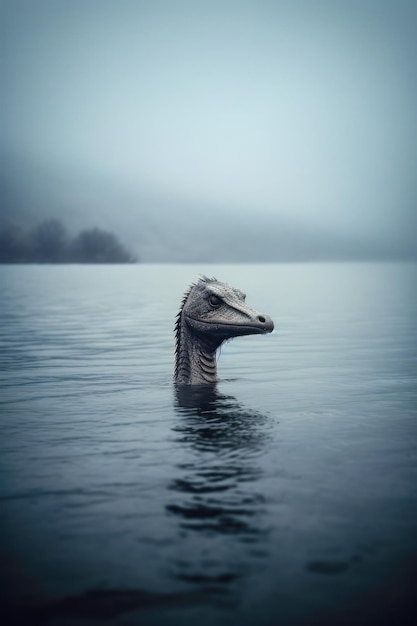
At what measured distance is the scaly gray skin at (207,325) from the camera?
14.6 metres

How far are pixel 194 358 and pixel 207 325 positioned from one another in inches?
49.8

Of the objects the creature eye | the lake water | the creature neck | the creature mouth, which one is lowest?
the lake water

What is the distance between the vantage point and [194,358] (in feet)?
53.0

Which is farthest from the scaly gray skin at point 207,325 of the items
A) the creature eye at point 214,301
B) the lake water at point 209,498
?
the lake water at point 209,498

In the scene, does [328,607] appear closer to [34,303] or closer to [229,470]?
[229,470]

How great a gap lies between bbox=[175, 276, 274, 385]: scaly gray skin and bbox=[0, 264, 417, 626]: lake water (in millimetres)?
614

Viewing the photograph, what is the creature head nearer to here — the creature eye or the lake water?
the creature eye

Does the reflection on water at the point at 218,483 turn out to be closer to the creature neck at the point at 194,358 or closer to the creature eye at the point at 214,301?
the creature neck at the point at 194,358

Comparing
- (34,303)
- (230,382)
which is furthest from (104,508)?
(34,303)

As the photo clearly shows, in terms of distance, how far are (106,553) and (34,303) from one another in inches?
1781

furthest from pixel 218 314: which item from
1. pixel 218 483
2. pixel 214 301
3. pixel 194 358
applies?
pixel 218 483

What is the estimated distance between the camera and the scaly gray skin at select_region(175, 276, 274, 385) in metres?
14.6

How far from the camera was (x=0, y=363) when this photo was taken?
70.0 ft

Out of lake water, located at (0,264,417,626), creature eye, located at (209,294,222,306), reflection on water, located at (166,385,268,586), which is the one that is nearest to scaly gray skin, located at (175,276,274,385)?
creature eye, located at (209,294,222,306)
